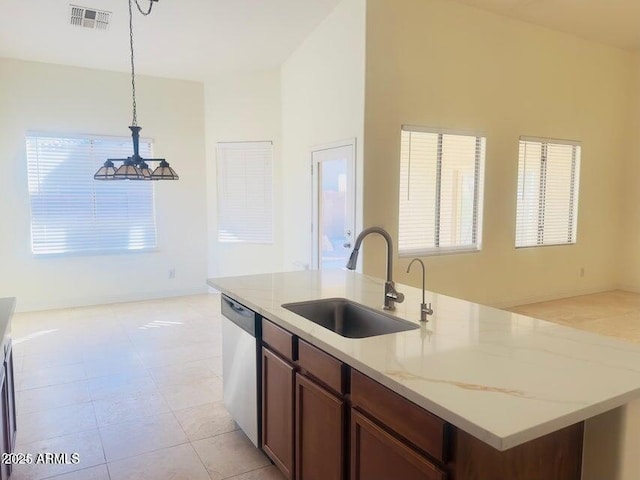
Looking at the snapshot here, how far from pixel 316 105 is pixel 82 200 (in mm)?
3368

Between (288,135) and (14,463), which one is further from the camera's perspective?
(288,135)


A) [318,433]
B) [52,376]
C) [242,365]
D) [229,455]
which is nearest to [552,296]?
[242,365]

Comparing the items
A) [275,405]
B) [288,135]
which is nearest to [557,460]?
[275,405]

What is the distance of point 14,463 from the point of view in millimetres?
2420

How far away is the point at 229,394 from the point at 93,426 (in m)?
0.90

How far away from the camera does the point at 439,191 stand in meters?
5.21

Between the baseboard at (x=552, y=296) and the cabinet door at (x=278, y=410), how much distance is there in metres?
4.10

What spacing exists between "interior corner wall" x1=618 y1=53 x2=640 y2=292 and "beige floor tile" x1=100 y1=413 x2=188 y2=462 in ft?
22.6

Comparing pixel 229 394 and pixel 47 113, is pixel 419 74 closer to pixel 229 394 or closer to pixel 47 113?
pixel 229 394

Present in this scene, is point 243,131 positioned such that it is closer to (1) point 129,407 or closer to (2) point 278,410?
(1) point 129,407

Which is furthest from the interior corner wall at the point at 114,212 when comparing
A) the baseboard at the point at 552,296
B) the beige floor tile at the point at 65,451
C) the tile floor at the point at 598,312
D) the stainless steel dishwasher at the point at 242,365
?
the tile floor at the point at 598,312

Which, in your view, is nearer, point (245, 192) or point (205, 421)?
point (205, 421)

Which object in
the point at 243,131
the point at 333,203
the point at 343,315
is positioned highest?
the point at 243,131

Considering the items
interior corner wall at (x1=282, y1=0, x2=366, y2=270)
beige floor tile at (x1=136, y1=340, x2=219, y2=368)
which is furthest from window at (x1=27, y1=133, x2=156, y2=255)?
beige floor tile at (x1=136, y1=340, x2=219, y2=368)
